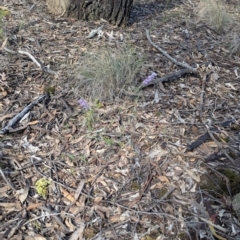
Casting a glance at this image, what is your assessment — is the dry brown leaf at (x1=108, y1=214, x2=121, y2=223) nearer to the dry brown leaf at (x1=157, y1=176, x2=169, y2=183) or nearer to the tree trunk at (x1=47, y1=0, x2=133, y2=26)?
the dry brown leaf at (x1=157, y1=176, x2=169, y2=183)

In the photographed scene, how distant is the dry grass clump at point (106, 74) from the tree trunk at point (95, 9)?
1165 mm

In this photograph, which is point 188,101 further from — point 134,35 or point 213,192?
point 134,35

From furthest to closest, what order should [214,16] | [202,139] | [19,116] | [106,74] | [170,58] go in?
[214,16]
[170,58]
[106,74]
[19,116]
[202,139]

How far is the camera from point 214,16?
4.35 m

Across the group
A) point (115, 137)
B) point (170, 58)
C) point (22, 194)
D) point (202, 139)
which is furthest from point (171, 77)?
point (22, 194)

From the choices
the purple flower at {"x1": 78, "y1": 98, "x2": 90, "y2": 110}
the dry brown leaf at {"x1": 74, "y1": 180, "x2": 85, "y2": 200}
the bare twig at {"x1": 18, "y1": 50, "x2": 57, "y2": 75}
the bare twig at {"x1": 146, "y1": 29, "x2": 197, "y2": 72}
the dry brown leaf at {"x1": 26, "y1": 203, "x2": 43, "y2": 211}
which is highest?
the bare twig at {"x1": 146, "y1": 29, "x2": 197, "y2": 72}

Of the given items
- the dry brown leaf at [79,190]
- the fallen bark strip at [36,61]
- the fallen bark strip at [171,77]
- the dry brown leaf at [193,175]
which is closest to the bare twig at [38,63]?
the fallen bark strip at [36,61]

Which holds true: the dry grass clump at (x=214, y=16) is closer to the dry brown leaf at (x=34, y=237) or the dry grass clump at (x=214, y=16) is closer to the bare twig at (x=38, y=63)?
the bare twig at (x=38, y=63)

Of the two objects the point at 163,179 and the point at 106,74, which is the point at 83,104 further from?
the point at 163,179

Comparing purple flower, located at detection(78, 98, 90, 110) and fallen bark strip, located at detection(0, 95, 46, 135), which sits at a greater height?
purple flower, located at detection(78, 98, 90, 110)

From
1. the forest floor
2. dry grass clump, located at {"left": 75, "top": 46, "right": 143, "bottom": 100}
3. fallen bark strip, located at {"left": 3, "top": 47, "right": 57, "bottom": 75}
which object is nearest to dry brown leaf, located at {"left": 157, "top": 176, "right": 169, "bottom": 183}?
the forest floor

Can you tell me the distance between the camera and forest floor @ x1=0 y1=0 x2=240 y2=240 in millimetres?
2170

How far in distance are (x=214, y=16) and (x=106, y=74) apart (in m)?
2.06

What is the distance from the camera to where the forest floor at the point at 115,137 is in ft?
7.12
